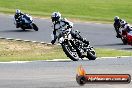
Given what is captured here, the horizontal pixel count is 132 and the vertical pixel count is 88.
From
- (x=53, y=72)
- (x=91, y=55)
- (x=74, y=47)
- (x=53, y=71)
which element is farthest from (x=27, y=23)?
(x=53, y=72)

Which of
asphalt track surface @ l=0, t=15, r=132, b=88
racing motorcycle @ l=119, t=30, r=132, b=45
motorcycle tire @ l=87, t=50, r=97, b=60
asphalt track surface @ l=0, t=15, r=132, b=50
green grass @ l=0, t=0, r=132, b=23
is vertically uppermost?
asphalt track surface @ l=0, t=15, r=132, b=88

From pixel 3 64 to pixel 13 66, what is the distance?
0.66 meters

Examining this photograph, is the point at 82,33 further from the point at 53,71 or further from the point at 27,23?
the point at 53,71

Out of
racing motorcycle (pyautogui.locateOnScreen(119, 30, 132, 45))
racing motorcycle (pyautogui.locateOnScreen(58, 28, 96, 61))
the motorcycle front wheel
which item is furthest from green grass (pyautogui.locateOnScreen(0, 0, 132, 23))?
the motorcycle front wheel

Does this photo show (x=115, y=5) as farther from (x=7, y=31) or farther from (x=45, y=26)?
(x=7, y=31)

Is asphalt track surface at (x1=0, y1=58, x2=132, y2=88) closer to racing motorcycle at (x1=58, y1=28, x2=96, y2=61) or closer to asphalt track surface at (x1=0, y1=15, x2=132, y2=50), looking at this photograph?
racing motorcycle at (x1=58, y1=28, x2=96, y2=61)

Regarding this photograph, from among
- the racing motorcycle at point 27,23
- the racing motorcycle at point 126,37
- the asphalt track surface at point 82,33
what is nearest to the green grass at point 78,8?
the asphalt track surface at point 82,33

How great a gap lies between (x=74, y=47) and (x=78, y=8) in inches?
1163

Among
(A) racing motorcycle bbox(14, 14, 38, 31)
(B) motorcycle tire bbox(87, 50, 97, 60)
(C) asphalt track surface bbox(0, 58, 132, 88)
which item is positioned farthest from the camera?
(A) racing motorcycle bbox(14, 14, 38, 31)

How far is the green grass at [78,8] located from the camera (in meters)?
43.9

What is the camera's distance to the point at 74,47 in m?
19.1

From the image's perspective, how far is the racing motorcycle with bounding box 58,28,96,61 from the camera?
18.7m

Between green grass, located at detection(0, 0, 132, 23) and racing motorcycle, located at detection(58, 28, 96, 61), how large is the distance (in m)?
21.9

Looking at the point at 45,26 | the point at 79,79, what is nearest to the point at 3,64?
the point at 79,79
